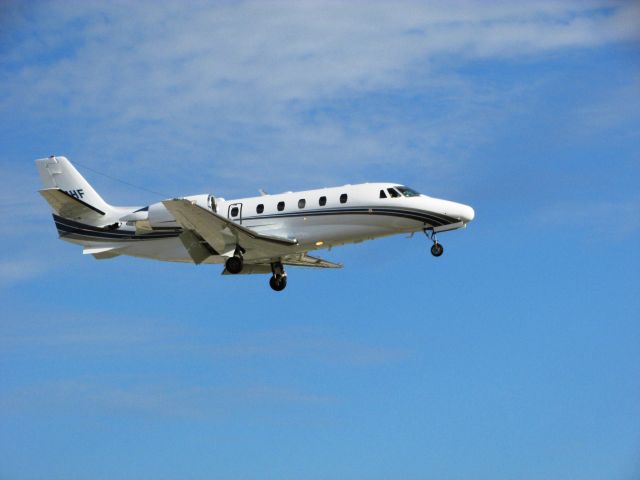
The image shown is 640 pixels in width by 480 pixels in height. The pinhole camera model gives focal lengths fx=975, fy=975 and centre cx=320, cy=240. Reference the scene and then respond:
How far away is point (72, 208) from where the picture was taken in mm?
41469

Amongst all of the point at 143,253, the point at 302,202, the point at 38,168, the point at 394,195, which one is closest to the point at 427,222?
the point at 394,195

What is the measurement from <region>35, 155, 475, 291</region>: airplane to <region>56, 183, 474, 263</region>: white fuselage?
38mm

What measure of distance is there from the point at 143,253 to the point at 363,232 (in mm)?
9713

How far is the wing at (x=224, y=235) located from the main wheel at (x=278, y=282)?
6.06 ft

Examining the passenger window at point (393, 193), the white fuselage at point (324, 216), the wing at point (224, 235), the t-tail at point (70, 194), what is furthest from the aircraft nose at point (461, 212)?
the t-tail at point (70, 194)

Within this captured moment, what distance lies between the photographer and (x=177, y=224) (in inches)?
1535

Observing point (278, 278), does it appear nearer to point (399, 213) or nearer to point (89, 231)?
point (399, 213)

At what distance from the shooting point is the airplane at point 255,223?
36.8 metres

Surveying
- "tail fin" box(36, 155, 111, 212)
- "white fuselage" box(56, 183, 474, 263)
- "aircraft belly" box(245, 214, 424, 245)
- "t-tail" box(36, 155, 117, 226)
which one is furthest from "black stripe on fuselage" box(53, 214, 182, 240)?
"aircraft belly" box(245, 214, 424, 245)

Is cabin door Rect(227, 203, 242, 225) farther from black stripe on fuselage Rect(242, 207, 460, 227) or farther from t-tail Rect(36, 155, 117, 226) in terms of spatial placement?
t-tail Rect(36, 155, 117, 226)

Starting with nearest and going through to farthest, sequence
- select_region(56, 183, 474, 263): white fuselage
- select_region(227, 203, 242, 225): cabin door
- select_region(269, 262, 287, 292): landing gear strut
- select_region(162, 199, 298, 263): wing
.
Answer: select_region(162, 199, 298, 263): wing < select_region(56, 183, 474, 263): white fuselage < select_region(227, 203, 242, 225): cabin door < select_region(269, 262, 287, 292): landing gear strut

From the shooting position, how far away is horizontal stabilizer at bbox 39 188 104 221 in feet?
135

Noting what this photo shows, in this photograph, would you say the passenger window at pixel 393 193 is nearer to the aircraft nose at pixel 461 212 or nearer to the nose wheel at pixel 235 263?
the aircraft nose at pixel 461 212

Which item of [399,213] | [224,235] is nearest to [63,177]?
[224,235]
